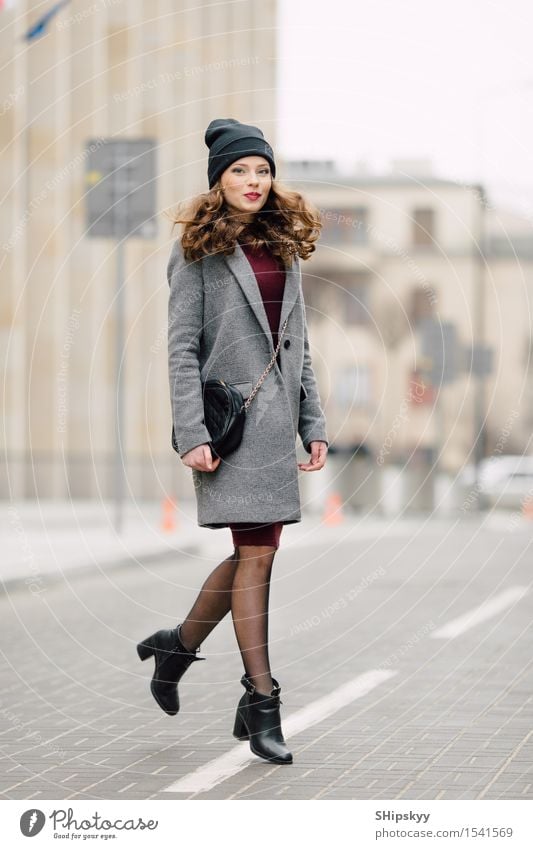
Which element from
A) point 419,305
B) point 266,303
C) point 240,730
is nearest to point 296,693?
point 240,730

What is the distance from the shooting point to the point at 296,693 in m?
7.61

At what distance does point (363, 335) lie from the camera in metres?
70.1

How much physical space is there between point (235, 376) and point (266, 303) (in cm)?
A: 26

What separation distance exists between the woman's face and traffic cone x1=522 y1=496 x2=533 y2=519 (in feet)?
74.3

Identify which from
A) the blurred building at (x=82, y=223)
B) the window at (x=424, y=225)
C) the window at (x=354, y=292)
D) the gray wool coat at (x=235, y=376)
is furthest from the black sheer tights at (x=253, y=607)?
the window at (x=424, y=225)

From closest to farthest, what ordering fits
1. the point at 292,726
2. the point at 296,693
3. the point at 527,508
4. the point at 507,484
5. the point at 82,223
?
the point at 292,726
the point at 296,693
the point at 527,508
the point at 82,223
the point at 507,484

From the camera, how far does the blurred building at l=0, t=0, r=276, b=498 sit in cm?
2897

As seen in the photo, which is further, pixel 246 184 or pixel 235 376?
pixel 235 376

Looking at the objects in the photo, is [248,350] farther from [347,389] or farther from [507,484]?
[347,389]

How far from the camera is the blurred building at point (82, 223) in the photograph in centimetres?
2897

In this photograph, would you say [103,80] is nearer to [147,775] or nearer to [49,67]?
[49,67]

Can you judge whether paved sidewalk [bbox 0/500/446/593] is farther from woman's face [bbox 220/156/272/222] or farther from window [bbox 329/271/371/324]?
window [bbox 329/271/371/324]

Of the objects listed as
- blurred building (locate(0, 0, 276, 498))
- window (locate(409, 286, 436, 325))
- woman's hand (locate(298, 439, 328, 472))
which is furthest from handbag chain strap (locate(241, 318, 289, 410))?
window (locate(409, 286, 436, 325))

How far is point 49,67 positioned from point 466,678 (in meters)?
22.3
